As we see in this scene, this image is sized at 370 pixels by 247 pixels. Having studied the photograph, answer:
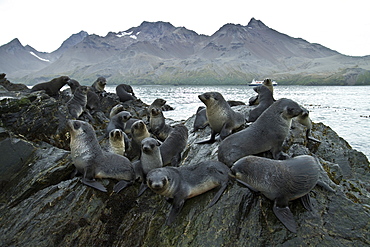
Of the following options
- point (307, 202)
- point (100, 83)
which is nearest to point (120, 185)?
point (307, 202)

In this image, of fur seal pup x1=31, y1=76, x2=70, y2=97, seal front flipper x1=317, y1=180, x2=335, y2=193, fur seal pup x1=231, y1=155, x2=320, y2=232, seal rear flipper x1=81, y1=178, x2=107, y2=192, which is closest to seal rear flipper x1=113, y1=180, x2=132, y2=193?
seal rear flipper x1=81, y1=178, x2=107, y2=192

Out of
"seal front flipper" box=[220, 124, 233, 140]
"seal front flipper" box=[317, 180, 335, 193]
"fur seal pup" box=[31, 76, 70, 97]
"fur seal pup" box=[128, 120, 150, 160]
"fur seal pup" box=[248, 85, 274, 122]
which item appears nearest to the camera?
"seal front flipper" box=[317, 180, 335, 193]

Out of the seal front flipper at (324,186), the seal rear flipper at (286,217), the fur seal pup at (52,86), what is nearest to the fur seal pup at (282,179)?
the seal rear flipper at (286,217)

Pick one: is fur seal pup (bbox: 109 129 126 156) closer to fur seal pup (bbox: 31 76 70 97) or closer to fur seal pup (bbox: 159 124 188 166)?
fur seal pup (bbox: 159 124 188 166)

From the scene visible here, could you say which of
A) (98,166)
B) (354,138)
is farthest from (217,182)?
(354,138)

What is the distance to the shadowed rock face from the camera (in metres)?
3.23

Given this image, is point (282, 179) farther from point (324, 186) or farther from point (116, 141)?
point (116, 141)

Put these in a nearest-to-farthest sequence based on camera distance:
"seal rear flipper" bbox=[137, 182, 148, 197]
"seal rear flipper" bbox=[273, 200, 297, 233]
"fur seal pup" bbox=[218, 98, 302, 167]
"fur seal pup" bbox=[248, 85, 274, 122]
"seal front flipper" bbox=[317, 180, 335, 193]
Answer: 1. "seal rear flipper" bbox=[273, 200, 297, 233]
2. "seal front flipper" bbox=[317, 180, 335, 193]
3. "fur seal pup" bbox=[218, 98, 302, 167]
4. "seal rear flipper" bbox=[137, 182, 148, 197]
5. "fur seal pup" bbox=[248, 85, 274, 122]

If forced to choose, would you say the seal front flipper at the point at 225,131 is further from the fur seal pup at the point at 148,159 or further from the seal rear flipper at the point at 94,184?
the seal rear flipper at the point at 94,184

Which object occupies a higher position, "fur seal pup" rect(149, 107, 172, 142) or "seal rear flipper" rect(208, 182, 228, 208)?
"seal rear flipper" rect(208, 182, 228, 208)

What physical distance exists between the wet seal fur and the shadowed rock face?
0.12 metres

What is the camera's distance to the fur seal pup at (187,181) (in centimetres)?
389

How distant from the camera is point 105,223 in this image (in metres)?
4.22

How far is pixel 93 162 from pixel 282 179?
3.53 meters
